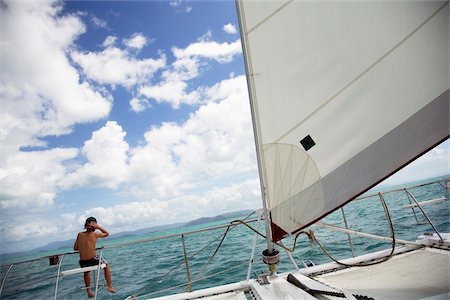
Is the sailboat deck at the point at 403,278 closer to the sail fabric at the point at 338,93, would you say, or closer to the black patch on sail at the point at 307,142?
the sail fabric at the point at 338,93

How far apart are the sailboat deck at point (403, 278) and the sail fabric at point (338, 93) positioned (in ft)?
2.81

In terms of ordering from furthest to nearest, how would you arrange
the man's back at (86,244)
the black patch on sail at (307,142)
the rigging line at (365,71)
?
the man's back at (86,244)
the black patch on sail at (307,142)
the rigging line at (365,71)

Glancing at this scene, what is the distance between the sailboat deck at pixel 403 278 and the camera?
205 cm

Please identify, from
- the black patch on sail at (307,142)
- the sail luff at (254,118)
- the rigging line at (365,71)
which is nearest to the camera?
the rigging line at (365,71)

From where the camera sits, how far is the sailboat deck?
80.6 inches

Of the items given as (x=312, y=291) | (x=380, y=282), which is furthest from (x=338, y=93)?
(x=380, y=282)

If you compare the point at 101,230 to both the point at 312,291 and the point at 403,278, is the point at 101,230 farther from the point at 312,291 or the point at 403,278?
the point at 403,278

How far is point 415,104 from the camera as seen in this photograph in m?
1.96

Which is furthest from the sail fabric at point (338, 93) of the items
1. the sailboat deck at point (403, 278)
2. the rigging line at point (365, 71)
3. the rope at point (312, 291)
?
the sailboat deck at point (403, 278)

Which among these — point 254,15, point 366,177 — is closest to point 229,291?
point 366,177

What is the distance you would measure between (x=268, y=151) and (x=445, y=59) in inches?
59.4

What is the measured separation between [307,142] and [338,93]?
48 cm

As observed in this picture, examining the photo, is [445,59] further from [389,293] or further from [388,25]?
[389,293]

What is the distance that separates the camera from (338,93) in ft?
6.82
